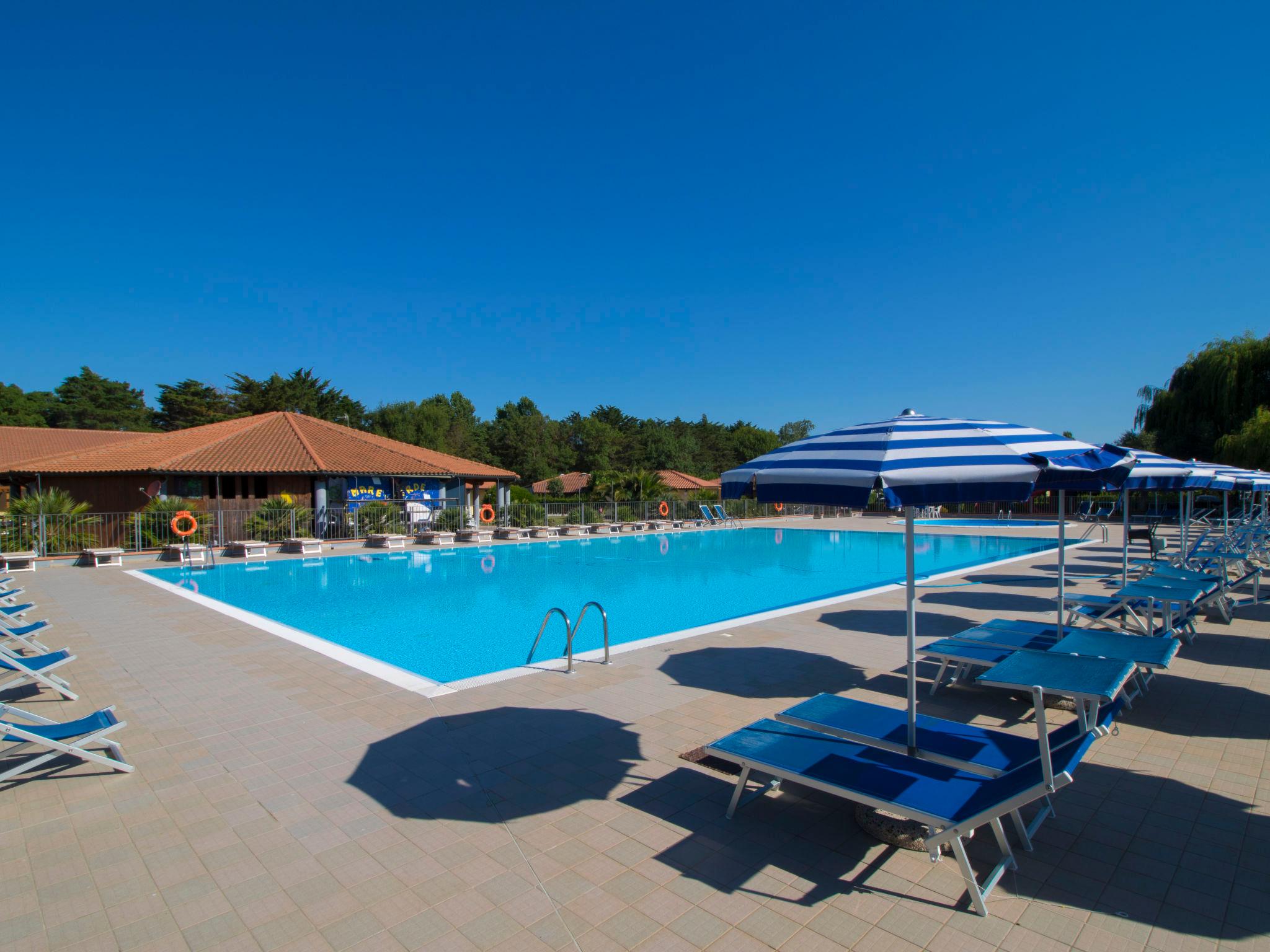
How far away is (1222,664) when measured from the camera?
6.64 m

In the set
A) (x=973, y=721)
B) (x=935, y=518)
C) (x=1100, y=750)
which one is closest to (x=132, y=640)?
(x=973, y=721)

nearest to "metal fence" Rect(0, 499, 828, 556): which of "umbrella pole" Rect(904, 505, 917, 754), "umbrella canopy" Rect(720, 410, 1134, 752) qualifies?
"umbrella canopy" Rect(720, 410, 1134, 752)

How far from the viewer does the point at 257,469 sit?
75.8 feet

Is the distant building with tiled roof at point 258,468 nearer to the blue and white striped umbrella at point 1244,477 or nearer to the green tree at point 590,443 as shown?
the blue and white striped umbrella at point 1244,477

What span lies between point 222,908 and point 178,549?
18.6 meters

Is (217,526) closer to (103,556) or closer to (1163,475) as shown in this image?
(103,556)

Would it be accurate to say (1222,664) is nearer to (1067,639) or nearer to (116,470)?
(1067,639)

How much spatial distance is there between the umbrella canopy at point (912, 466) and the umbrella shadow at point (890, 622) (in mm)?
4340

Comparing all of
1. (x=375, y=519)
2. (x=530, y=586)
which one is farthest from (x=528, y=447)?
(x=530, y=586)

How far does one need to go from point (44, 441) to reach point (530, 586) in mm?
35919

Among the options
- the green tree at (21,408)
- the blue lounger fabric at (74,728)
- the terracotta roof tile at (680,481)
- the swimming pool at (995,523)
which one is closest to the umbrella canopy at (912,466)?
the blue lounger fabric at (74,728)

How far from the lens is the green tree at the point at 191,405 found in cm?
4928

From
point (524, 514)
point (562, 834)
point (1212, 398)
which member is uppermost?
point (1212, 398)

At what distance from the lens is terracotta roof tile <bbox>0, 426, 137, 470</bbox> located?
108 feet
